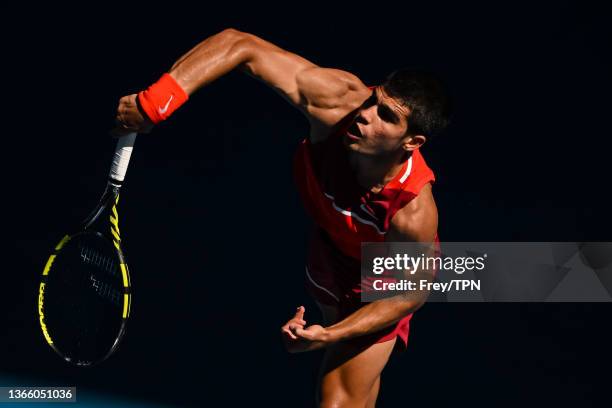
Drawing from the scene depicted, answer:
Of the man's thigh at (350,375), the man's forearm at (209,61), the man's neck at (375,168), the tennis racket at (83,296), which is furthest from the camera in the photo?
the tennis racket at (83,296)

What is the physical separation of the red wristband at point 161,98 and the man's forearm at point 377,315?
1.18m

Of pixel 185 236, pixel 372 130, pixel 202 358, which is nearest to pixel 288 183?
pixel 185 236

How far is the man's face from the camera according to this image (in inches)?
194

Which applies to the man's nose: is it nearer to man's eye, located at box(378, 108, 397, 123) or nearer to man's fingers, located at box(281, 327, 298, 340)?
man's eye, located at box(378, 108, 397, 123)

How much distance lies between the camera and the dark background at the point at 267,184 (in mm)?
6461

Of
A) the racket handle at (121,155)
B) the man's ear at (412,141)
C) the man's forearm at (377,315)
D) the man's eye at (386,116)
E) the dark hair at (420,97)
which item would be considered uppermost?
the dark hair at (420,97)

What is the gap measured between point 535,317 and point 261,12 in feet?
7.40

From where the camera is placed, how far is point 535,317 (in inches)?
269

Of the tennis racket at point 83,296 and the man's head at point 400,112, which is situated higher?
the man's head at point 400,112

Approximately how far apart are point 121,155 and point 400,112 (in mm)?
970

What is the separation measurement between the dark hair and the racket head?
138 centimetres

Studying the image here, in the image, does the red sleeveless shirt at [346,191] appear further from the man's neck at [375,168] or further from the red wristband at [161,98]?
the red wristband at [161,98]

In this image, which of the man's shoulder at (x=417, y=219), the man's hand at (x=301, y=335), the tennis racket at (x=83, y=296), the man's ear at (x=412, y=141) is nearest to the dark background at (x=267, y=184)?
the tennis racket at (x=83, y=296)

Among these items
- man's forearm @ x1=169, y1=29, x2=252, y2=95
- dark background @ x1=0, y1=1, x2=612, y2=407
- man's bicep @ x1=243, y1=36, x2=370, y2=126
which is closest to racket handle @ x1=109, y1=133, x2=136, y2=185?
man's forearm @ x1=169, y1=29, x2=252, y2=95
